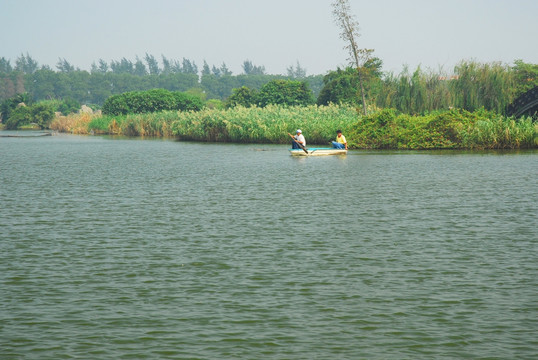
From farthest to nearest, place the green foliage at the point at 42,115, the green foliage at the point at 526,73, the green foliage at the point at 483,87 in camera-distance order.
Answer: the green foliage at the point at 42,115, the green foliage at the point at 526,73, the green foliage at the point at 483,87

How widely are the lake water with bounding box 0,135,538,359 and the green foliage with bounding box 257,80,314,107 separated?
76200 millimetres

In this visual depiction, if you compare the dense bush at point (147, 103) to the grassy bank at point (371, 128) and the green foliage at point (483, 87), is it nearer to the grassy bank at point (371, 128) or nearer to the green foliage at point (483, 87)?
the grassy bank at point (371, 128)

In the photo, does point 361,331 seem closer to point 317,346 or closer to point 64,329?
point 317,346

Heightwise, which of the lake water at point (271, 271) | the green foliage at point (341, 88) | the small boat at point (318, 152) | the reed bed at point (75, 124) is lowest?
the lake water at point (271, 271)

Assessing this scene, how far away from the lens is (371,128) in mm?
45438

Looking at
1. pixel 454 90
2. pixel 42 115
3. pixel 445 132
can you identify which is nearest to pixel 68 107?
pixel 42 115

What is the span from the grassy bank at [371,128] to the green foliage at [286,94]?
114ft

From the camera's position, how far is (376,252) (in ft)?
43.3

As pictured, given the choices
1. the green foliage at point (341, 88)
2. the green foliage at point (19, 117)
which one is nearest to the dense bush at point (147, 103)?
the green foliage at point (19, 117)

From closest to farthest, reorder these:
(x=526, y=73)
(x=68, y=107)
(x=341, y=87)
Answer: (x=341, y=87) < (x=526, y=73) < (x=68, y=107)

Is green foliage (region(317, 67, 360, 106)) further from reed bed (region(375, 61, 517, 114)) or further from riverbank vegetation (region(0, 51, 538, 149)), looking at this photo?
reed bed (region(375, 61, 517, 114))

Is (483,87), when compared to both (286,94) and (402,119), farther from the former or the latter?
(286,94)

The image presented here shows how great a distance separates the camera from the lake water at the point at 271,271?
8.28 meters

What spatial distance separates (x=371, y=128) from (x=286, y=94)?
190 feet
